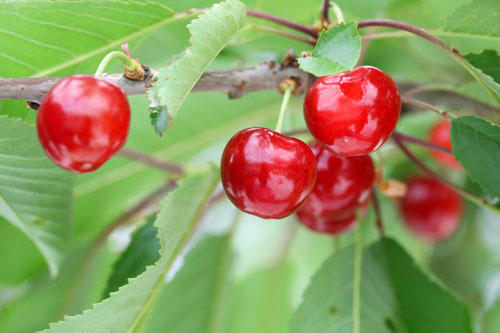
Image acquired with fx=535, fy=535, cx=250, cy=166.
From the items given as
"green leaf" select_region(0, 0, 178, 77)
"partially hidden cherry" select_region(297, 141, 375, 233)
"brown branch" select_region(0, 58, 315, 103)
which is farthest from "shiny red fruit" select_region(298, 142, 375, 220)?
"green leaf" select_region(0, 0, 178, 77)

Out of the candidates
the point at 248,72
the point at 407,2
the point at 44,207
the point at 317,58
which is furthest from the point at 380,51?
the point at 44,207

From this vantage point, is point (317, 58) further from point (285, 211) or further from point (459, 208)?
point (459, 208)

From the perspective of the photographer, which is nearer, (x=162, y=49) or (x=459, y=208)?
(x=162, y=49)

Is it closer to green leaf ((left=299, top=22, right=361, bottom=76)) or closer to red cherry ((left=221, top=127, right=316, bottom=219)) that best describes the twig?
red cherry ((left=221, top=127, right=316, bottom=219))

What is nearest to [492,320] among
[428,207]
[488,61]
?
[428,207]

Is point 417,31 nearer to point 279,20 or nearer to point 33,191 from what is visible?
point 279,20

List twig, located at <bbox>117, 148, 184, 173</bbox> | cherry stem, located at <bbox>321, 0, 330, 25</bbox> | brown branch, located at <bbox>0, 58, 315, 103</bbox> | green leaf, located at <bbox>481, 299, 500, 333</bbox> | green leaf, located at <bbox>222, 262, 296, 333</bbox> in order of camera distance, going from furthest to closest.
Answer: green leaf, located at <bbox>222, 262, 296, 333</bbox> → green leaf, located at <bbox>481, 299, 500, 333</bbox> → twig, located at <bbox>117, 148, 184, 173</bbox> → cherry stem, located at <bbox>321, 0, 330, 25</bbox> → brown branch, located at <bbox>0, 58, 315, 103</bbox>

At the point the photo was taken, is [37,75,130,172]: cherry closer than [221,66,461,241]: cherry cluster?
Yes
